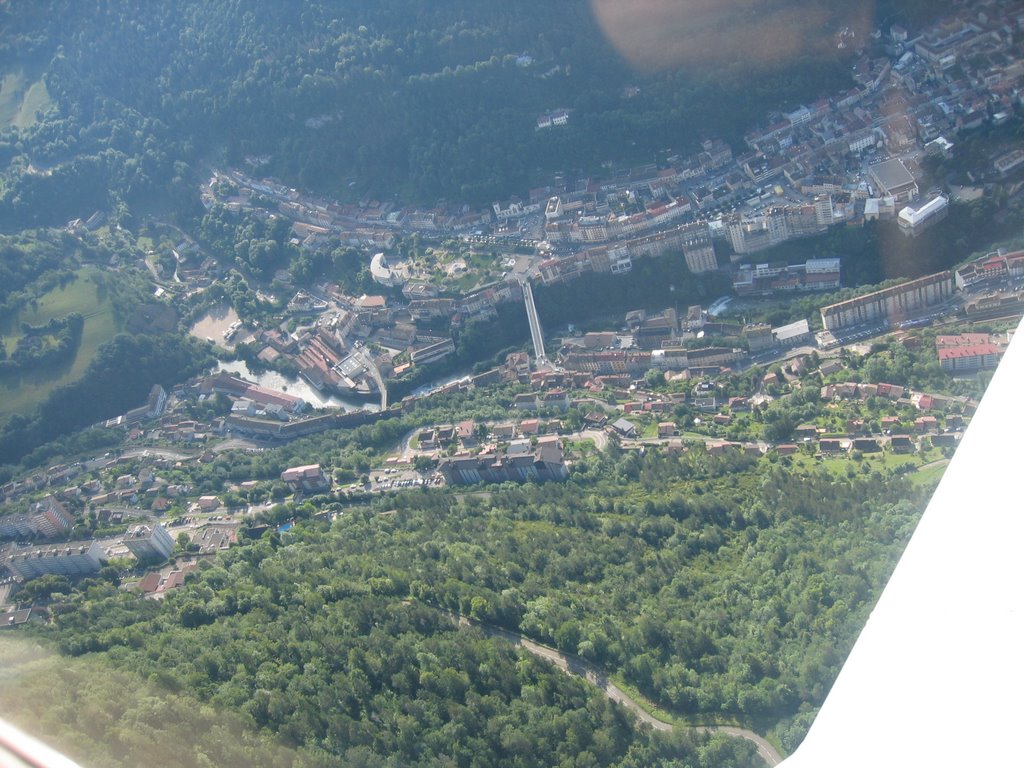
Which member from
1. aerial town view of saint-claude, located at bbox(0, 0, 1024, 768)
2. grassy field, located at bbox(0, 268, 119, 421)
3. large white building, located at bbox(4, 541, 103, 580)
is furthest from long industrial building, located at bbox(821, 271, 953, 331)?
grassy field, located at bbox(0, 268, 119, 421)

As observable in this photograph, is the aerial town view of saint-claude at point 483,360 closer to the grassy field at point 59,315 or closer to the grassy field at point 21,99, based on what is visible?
the grassy field at point 59,315

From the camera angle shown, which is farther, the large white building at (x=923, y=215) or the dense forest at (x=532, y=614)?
the large white building at (x=923, y=215)

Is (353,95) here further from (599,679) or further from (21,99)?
(599,679)

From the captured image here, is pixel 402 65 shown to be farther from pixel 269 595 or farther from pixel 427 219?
pixel 269 595

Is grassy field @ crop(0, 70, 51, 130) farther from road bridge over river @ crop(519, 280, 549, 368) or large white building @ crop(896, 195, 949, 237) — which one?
large white building @ crop(896, 195, 949, 237)

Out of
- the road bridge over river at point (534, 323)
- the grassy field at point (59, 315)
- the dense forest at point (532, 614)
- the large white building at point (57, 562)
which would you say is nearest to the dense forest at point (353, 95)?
the road bridge over river at point (534, 323)

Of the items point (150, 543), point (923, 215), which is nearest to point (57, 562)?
point (150, 543)

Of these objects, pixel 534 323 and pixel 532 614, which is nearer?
pixel 532 614
